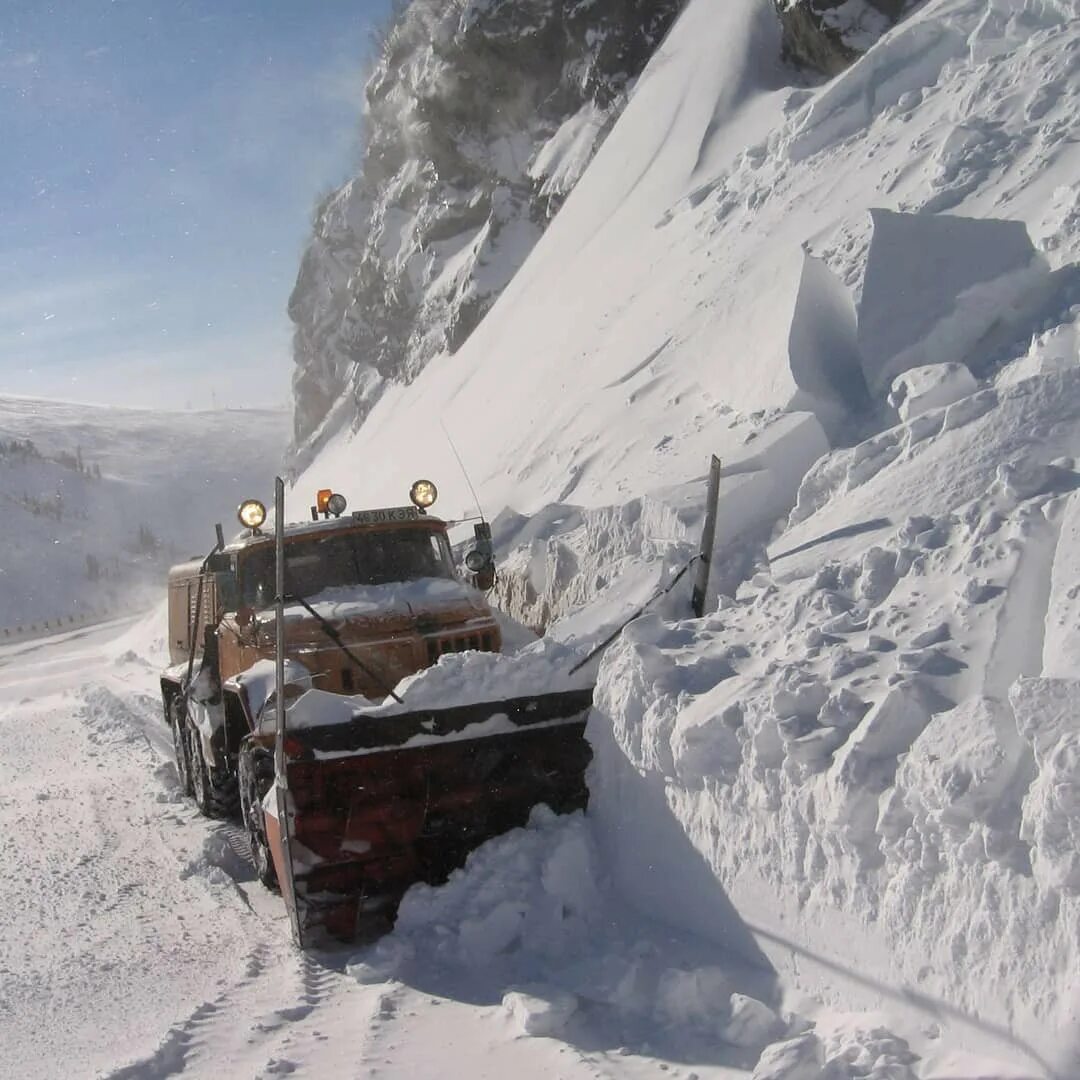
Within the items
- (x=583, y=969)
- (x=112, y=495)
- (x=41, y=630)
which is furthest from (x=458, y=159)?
(x=112, y=495)

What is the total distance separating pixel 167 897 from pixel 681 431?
6.37 m

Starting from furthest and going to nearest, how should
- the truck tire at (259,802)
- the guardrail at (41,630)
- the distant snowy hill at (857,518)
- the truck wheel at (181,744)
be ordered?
the guardrail at (41,630) < the truck wheel at (181,744) < the truck tire at (259,802) < the distant snowy hill at (857,518)

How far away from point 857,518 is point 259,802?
3.71 m

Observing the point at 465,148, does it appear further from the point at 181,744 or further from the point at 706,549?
the point at 706,549

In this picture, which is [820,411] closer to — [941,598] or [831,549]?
[831,549]

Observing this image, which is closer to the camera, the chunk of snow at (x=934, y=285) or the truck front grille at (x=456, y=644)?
the truck front grille at (x=456, y=644)

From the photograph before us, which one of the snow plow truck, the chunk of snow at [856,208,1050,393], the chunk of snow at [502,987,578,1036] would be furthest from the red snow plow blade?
the chunk of snow at [856,208,1050,393]

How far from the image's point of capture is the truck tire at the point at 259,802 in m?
6.15

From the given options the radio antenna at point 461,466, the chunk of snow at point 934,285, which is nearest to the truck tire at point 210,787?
the radio antenna at point 461,466

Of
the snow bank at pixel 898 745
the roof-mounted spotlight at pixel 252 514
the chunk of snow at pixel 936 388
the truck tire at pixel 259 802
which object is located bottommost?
the truck tire at pixel 259 802

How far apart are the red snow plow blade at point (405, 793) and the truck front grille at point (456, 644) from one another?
1.24m

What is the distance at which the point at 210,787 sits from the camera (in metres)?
7.92

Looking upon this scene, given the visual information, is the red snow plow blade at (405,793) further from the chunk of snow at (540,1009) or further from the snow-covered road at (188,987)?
the chunk of snow at (540,1009)

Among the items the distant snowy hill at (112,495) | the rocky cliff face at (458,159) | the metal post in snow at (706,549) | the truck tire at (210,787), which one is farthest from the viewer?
the distant snowy hill at (112,495)
